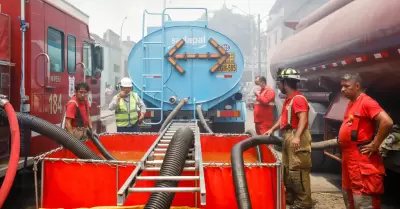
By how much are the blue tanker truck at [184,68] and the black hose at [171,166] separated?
14.8ft

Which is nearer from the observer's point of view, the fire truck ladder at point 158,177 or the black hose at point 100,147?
the fire truck ladder at point 158,177

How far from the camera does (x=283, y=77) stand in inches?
181

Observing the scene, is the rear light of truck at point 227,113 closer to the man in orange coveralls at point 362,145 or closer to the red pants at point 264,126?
the red pants at point 264,126

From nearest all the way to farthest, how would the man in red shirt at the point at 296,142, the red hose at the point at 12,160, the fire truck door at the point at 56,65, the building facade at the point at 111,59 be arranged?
1. the red hose at the point at 12,160
2. the man in red shirt at the point at 296,142
3. the fire truck door at the point at 56,65
4. the building facade at the point at 111,59

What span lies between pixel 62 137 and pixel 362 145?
300 centimetres

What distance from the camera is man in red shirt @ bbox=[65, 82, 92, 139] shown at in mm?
4957

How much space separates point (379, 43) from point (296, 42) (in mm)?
3315

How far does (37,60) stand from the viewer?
4.98 m

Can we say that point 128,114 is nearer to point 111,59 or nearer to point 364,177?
point 364,177

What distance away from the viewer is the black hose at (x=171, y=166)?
2.47 meters

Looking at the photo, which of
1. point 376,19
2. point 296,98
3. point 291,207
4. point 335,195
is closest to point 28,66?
point 296,98

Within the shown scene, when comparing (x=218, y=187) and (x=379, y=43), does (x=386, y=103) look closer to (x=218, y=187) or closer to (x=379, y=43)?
(x=379, y=43)

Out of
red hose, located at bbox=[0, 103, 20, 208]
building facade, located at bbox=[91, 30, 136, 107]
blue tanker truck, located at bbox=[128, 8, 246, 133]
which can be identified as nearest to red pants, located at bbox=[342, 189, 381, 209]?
red hose, located at bbox=[0, 103, 20, 208]

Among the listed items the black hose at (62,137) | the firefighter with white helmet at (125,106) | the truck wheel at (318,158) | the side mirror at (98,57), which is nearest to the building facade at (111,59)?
the side mirror at (98,57)
